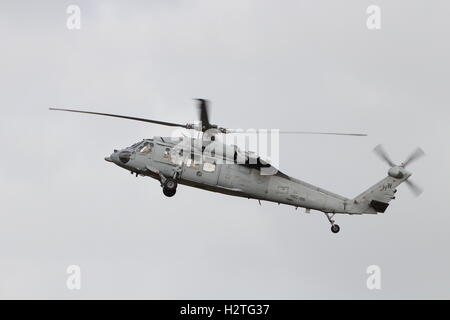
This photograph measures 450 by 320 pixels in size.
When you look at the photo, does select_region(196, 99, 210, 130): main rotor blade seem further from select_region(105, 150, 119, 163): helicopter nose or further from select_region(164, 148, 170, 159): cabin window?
select_region(105, 150, 119, 163): helicopter nose

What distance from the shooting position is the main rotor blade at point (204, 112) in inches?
1336

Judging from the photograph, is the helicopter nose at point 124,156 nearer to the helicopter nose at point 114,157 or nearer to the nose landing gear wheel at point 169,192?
the helicopter nose at point 114,157

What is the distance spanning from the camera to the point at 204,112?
35406 millimetres

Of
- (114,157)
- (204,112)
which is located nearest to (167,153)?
(114,157)

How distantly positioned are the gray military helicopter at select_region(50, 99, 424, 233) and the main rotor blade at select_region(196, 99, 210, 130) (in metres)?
1.01

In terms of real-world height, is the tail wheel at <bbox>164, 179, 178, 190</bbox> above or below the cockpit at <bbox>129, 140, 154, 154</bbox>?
below

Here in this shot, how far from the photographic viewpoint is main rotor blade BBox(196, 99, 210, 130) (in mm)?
33938

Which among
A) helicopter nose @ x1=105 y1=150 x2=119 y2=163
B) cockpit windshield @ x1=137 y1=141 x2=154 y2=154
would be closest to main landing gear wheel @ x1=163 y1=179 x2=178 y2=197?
cockpit windshield @ x1=137 y1=141 x2=154 y2=154

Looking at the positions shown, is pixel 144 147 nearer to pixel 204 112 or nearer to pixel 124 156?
pixel 124 156

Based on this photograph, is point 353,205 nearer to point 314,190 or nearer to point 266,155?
point 314,190

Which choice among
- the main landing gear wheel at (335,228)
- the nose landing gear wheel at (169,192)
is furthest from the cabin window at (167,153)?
the main landing gear wheel at (335,228)

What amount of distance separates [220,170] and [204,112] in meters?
4.27

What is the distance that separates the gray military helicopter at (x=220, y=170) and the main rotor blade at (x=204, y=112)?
1.01m
